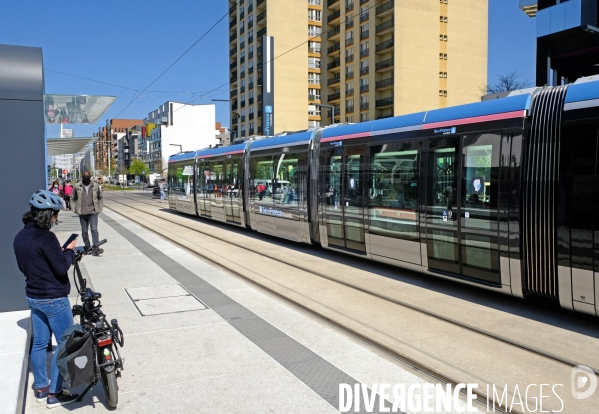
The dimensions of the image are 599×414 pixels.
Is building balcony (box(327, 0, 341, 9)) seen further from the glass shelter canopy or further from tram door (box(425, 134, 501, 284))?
tram door (box(425, 134, 501, 284))

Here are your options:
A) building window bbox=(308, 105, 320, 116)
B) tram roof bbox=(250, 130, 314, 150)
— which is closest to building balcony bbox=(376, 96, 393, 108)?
building window bbox=(308, 105, 320, 116)

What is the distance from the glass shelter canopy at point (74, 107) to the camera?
10.8 metres

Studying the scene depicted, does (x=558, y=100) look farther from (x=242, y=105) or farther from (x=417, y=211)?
(x=242, y=105)

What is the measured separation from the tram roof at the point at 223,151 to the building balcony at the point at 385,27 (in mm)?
40470

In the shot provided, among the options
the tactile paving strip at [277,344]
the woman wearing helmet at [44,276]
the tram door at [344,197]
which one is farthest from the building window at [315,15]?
the woman wearing helmet at [44,276]

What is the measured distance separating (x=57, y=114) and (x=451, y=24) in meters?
57.8

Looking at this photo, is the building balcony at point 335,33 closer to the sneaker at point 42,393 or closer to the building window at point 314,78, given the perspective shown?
the building window at point 314,78

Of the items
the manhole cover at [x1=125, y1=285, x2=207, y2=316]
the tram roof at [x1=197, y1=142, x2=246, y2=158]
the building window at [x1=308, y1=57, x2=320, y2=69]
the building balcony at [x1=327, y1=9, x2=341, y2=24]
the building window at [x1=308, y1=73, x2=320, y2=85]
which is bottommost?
the manhole cover at [x1=125, y1=285, x2=207, y2=316]

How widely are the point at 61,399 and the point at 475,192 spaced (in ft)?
19.9

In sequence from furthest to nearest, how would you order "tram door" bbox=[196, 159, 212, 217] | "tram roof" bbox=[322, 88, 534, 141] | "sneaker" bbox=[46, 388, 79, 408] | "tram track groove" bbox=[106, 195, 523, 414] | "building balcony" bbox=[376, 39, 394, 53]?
"building balcony" bbox=[376, 39, 394, 53], "tram door" bbox=[196, 159, 212, 217], "tram roof" bbox=[322, 88, 534, 141], "tram track groove" bbox=[106, 195, 523, 414], "sneaker" bbox=[46, 388, 79, 408]

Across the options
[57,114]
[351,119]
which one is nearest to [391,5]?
[351,119]

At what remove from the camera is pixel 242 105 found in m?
78.0

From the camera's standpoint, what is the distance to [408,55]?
5703 cm

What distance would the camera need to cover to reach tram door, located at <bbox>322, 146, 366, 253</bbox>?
10861 mm
